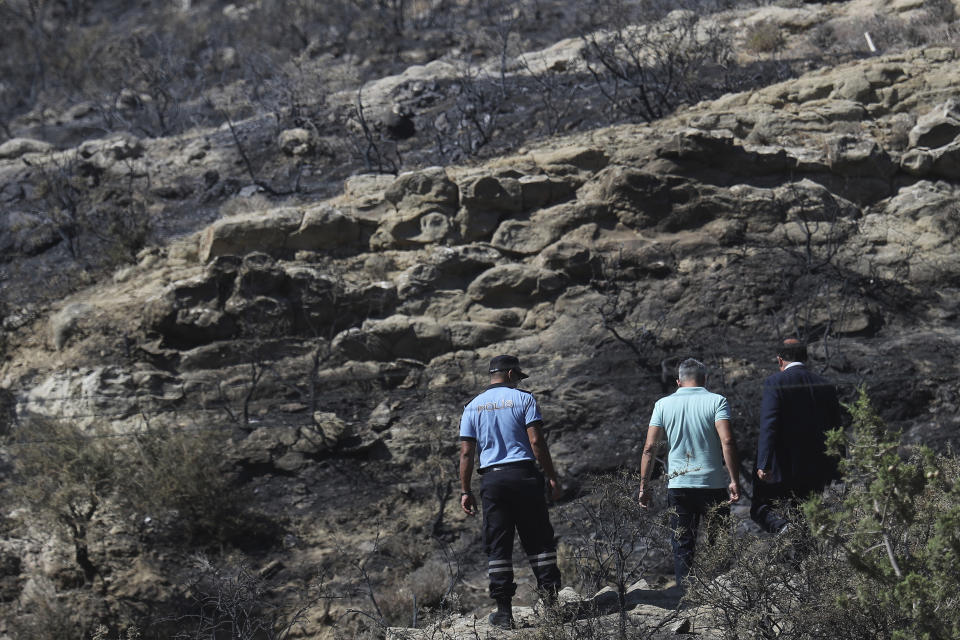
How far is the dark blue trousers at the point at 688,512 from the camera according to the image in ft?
16.0

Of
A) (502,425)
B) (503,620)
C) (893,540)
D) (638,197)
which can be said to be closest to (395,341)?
(638,197)

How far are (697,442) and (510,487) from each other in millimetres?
1037

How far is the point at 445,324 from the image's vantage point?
9859mm

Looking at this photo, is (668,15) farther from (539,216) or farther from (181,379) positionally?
(181,379)

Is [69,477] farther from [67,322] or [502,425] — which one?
[502,425]

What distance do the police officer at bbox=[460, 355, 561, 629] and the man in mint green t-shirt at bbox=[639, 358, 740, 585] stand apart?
21.8 inches

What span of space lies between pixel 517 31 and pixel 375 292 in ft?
38.6

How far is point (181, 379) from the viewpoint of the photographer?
963cm

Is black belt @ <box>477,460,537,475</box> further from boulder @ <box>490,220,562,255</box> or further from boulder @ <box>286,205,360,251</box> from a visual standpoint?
boulder @ <box>286,205,360,251</box>

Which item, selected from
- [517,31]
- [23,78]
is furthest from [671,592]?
[23,78]

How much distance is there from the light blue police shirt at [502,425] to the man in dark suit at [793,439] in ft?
4.40

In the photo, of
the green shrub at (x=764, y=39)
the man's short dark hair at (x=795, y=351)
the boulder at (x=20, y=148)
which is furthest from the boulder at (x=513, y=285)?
the boulder at (x=20, y=148)

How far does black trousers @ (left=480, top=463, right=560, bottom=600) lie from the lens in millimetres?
4844

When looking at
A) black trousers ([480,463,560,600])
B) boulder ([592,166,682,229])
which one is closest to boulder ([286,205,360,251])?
boulder ([592,166,682,229])
